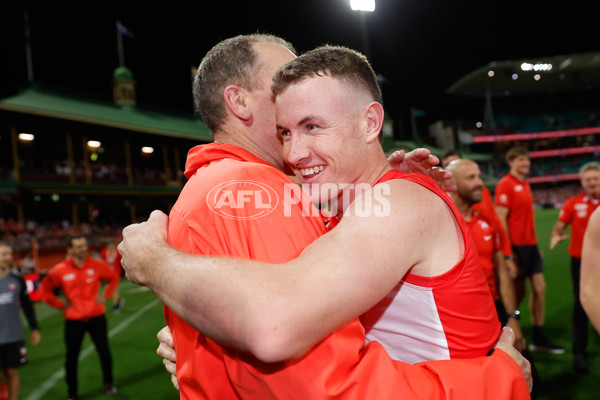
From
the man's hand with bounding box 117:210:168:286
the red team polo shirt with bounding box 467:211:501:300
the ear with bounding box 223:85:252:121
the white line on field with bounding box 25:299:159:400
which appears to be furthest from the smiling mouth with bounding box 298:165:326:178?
the white line on field with bounding box 25:299:159:400

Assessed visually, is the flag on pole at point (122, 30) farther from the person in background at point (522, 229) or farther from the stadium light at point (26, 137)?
the person in background at point (522, 229)

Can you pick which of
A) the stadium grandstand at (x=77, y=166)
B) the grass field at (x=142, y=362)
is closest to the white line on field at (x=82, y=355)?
the grass field at (x=142, y=362)

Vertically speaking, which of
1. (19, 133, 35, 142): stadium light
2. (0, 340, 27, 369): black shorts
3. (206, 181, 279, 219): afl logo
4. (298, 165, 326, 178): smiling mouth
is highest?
(19, 133, 35, 142): stadium light

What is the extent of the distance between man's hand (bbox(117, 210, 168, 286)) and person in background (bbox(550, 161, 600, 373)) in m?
5.89

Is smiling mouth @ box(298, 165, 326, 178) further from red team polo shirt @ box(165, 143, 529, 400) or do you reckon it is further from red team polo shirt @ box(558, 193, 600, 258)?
red team polo shirt @ box(558, 193, 600, 258)

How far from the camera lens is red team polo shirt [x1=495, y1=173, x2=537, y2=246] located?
276 inches

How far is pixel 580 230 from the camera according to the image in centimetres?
659

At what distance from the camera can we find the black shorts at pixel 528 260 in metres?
7.04

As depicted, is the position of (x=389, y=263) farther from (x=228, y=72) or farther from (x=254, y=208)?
(x=228, y=72)

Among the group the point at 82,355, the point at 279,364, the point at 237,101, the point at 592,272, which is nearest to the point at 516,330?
the point at 592,272

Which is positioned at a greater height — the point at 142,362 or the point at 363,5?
the point at 363,5

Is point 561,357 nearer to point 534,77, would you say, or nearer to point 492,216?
point 492,216

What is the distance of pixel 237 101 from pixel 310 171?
467 millimetres

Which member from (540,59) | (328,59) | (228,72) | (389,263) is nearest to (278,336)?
(389,263)
